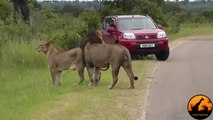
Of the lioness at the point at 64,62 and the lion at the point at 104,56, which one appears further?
the lioness at the point at 64,62

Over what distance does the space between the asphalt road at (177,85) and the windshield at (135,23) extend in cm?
157

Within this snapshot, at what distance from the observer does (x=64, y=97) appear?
36.6 feet

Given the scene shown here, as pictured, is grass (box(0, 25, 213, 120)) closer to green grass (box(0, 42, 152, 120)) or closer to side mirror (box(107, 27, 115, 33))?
green grass (box(0, 42, 152, 120))

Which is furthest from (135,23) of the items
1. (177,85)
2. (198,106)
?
(198,106)

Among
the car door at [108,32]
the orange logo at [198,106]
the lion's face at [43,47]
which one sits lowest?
the car door at [108,32]

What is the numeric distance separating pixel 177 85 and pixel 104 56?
2010 mm

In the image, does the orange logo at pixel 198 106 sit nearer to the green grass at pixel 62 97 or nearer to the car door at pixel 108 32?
the green grass at pixel 62 97

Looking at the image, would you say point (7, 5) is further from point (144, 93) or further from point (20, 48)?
point (144, 93)

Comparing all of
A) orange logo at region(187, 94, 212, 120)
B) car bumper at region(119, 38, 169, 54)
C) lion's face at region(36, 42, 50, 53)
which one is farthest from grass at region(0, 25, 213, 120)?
orange logo at region(187, 94, 212, 120)

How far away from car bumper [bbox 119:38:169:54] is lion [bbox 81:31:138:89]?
7.29 metres

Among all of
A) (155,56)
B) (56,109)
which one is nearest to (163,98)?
(56,109)

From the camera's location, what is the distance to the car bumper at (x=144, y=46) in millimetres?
20203

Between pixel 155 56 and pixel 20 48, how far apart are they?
20.5 feet

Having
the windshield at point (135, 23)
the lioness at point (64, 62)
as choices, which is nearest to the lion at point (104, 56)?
the lioness at point (64, 62)
